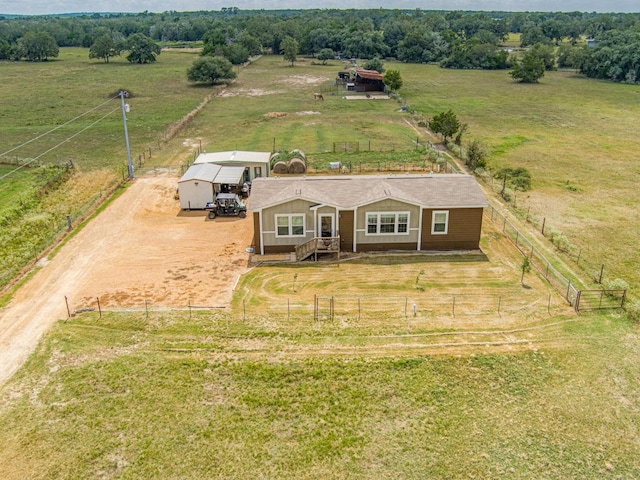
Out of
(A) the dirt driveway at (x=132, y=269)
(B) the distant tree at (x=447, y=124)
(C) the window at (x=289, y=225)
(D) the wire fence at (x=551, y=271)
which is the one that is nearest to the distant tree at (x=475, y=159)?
(B) the distant tree at (x=447, y=124)

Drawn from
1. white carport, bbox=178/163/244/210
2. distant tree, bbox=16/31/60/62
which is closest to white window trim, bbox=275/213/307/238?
white carport, bbox=178/163/244/210

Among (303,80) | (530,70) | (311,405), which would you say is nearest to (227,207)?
(311,405)

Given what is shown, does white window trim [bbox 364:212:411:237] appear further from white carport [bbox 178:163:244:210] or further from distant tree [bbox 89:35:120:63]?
distant tree [bbox 89:35:120:63]

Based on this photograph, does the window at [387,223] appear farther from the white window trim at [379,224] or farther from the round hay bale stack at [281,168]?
the round hay bale stack at [281,168]

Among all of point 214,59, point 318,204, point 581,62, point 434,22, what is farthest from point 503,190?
point 434,22

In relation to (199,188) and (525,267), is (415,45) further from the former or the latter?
(525,267)

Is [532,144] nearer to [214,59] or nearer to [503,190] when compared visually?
[503,190]
